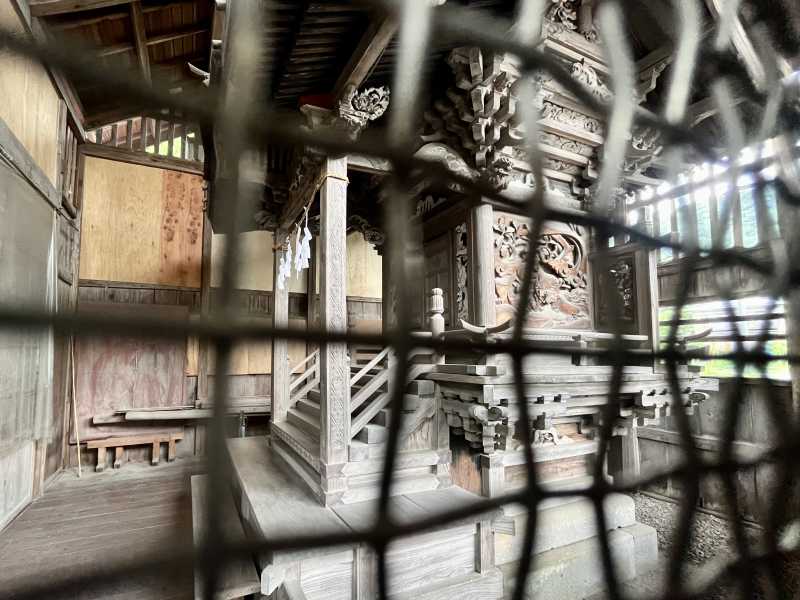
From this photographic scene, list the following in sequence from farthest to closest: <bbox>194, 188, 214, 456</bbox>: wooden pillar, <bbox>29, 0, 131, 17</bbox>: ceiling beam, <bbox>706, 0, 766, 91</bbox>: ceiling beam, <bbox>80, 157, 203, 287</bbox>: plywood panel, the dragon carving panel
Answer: <bbox>194, 188, 214, 456</bbox>: wooden pillar
<bbox>80, 157, 203, 287</bbox>: plywood panel
<bbox>29, 0, 131, 17</bbox>: ceiling beam
the dragon carving panel
<bbox>706, 0, 766, 91</bbox>: ceiling beam

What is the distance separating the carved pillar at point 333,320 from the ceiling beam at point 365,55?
15.6 inches

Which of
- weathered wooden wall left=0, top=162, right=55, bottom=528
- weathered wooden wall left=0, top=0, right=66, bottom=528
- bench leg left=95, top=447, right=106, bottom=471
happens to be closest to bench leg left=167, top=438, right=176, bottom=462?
bench leg left=95, top=447, right=106, bottom=471

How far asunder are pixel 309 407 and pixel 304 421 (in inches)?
Answer: 9.3

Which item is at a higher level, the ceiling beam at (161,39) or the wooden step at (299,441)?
the ceiling beam at (161,39)

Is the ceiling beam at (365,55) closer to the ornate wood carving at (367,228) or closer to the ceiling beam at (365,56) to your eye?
the ceiling beam at (365,56)

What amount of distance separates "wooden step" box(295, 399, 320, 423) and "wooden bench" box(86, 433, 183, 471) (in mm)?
2300

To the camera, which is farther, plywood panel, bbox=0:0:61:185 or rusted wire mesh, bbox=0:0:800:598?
plywood panel, bbox=0:0:61:185

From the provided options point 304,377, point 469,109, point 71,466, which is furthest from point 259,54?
point 71,466

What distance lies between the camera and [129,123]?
530cm

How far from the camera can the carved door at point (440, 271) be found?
3.12m

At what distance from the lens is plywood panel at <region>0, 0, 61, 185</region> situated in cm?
258

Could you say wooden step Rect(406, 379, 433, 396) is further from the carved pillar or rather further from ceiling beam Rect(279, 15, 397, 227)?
ceiling beam Rect(279, 15, 397, 227)

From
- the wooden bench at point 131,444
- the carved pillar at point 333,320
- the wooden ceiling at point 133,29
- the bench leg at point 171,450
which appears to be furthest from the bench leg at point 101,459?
the carved pillar at point 333,320

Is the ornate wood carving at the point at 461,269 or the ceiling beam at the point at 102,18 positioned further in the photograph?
the ceiling beam at the point at 102,18
